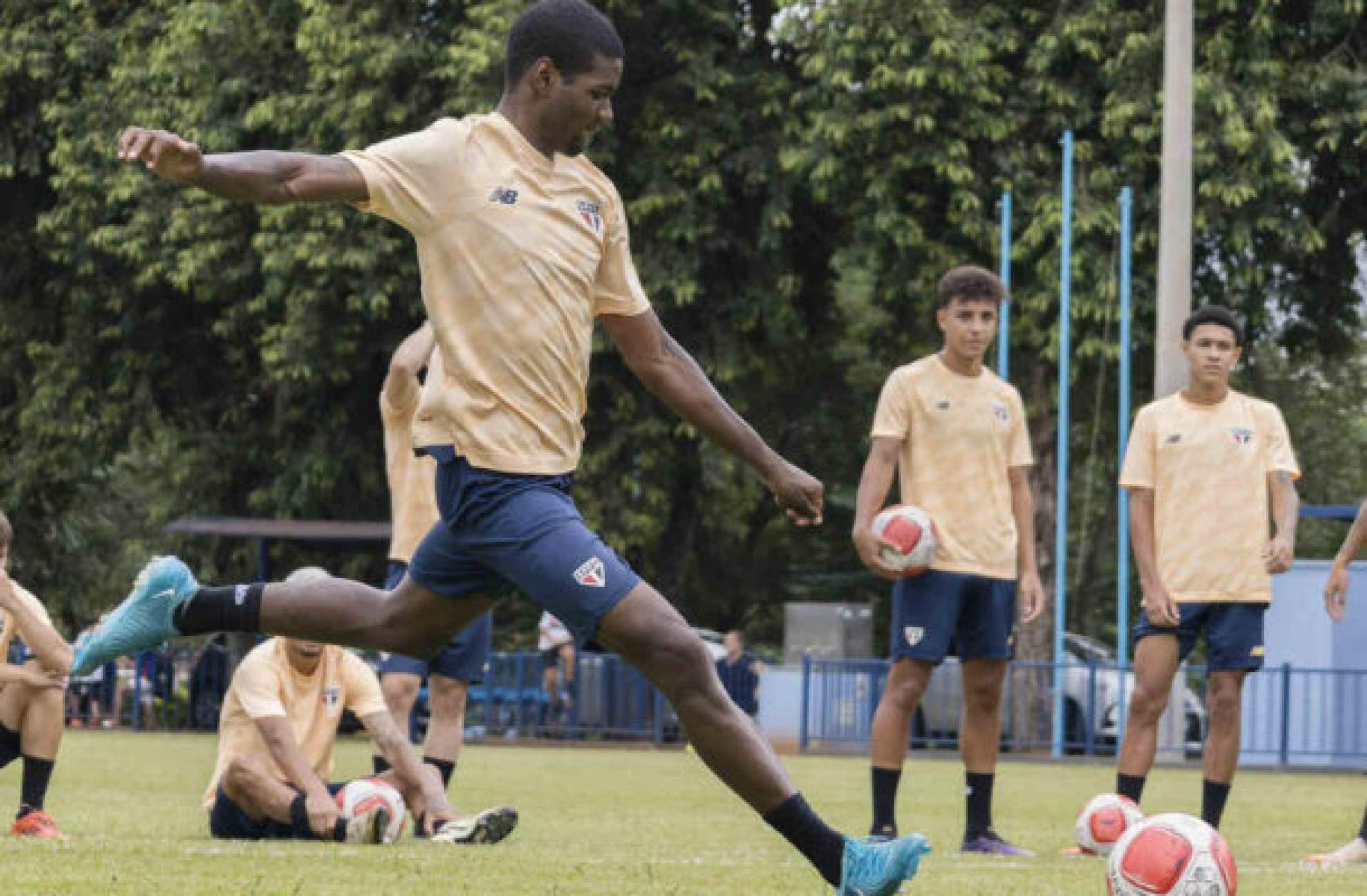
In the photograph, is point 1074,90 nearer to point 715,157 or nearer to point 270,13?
point 715,157

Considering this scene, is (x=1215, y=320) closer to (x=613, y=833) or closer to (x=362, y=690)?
(x=613, y=833)

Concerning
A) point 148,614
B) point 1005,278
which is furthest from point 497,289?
point 1005,278

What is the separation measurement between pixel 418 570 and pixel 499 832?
3122 millimetres

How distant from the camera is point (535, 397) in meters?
6.54

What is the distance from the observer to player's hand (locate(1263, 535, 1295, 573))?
10.6m

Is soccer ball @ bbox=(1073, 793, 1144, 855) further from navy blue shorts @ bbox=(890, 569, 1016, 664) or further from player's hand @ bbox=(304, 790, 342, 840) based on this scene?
player's hand @ bbox=(304, 790, 342, 840)

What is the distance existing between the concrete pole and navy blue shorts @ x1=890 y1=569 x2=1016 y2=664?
14.0m

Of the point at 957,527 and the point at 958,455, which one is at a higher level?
the point at 958,455

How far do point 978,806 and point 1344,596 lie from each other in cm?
178

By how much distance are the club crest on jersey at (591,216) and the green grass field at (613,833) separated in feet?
6.49

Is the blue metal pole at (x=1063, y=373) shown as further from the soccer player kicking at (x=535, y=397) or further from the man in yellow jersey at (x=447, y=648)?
the soccer player kicking at (x=535, y=397)

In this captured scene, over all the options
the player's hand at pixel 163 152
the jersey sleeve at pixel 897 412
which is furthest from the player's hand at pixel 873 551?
the player's hand at pixel 163 152

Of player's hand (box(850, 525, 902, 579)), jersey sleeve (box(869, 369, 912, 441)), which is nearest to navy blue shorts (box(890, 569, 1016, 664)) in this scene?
player's hand (box(850, 525, 902, 579))

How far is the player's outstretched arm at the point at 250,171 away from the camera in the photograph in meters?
5.64
